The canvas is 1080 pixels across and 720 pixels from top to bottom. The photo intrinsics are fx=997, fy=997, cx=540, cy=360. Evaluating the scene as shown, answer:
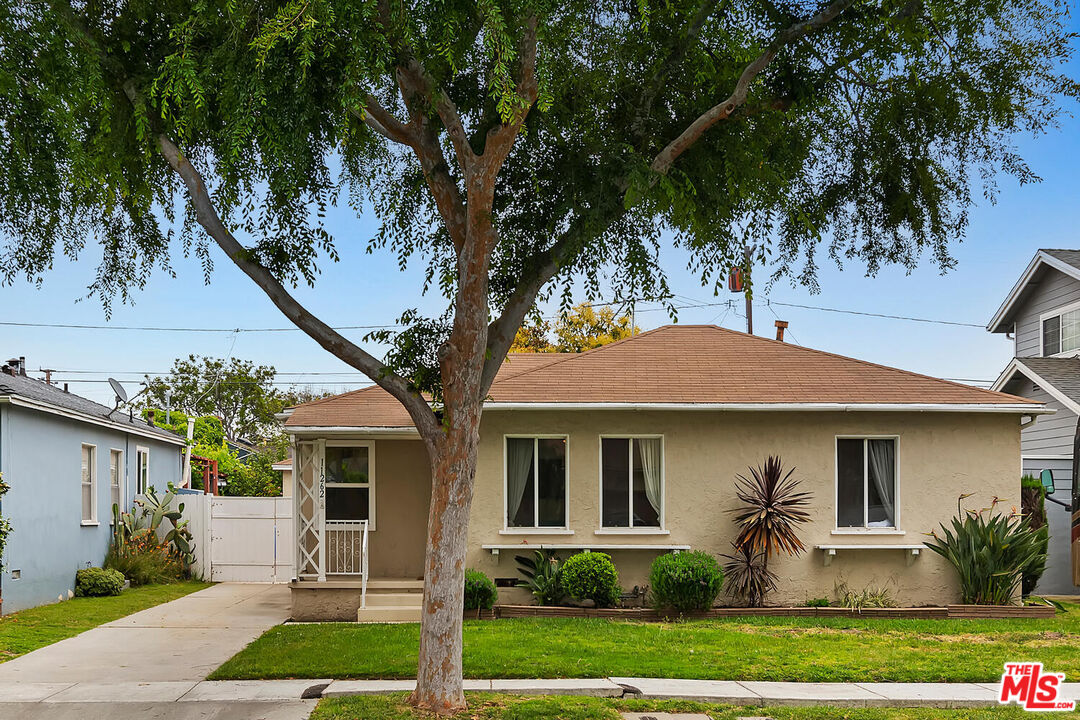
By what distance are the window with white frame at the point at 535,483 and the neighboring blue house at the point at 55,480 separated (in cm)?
797

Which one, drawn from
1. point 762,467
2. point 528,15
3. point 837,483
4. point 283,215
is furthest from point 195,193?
point 837,483

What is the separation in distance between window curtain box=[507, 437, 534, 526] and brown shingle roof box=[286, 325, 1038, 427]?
830 mm

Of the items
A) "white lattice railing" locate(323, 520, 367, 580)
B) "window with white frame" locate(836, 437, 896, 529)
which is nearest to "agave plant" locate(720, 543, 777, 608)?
"window with white frame" locate(836, 437, 896, 529)

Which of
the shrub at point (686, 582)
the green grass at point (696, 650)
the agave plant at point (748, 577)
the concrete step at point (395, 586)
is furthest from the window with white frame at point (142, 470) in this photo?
the agave plant at point (748, 577)

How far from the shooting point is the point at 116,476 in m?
21.6

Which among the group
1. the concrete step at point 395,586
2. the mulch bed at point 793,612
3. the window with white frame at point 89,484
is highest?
the window with white frame at point 89,484

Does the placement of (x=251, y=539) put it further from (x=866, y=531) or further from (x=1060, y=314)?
(x=1060, y=314)

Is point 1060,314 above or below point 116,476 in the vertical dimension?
above

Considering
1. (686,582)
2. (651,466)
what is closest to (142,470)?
(651,466)

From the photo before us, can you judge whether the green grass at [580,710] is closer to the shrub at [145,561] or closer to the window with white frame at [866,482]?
the window with white frame at [866,482]

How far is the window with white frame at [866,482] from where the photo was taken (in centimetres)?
1617

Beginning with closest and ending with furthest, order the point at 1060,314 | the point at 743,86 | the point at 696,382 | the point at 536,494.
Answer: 1. the point at 743,86
2. the point at 536,494
3. the point at 696,382
4. the point at 1060,314

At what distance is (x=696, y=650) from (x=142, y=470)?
1643 cm

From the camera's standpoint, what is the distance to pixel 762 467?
1609 cm
